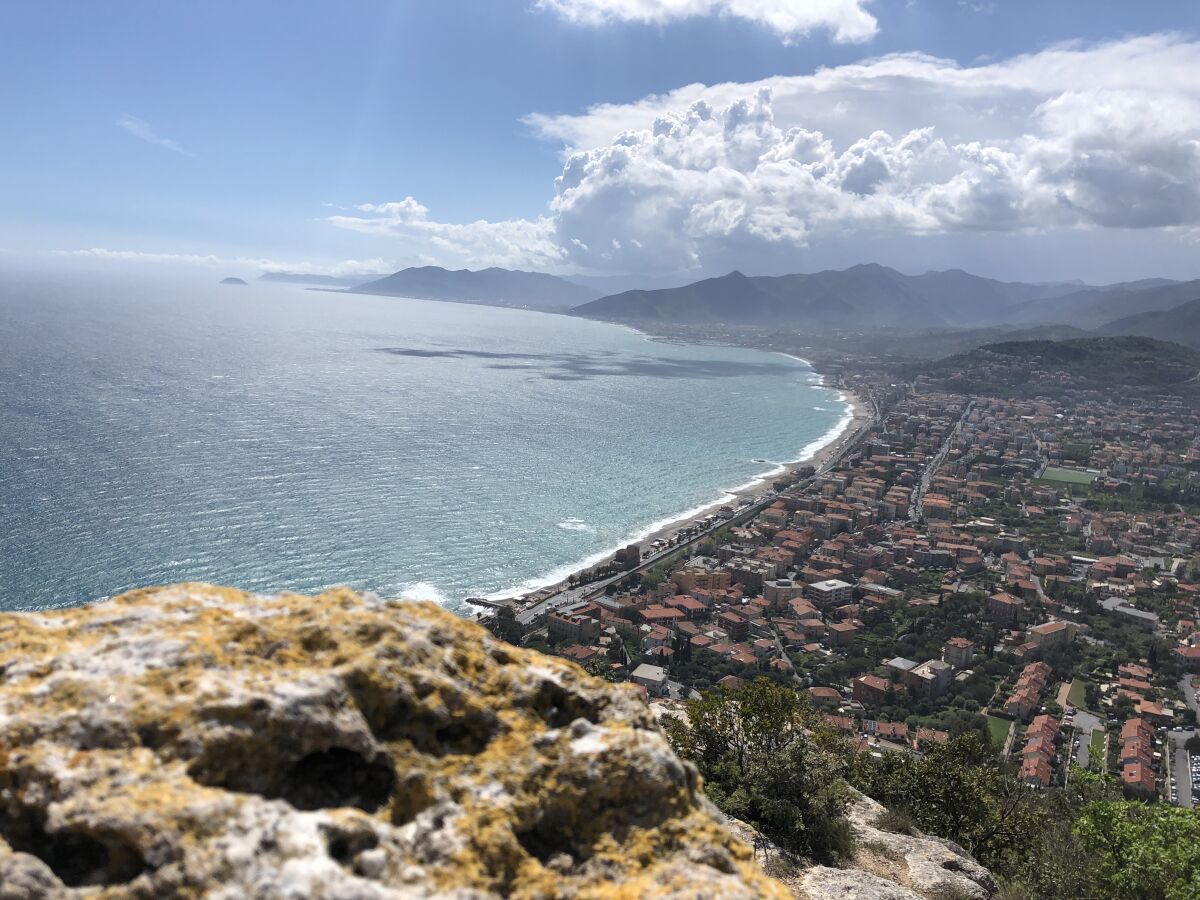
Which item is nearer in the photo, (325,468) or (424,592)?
(424,592)

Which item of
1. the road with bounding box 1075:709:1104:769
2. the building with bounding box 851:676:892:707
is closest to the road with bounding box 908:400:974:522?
the road with bounding box 1075:709:1104:769

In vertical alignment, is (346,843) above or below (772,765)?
above

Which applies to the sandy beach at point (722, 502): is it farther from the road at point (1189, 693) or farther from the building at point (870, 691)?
the road at point (1189, 693)

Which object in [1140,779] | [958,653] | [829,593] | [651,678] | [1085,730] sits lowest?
[1085,730]

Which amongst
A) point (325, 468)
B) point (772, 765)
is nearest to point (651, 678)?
point (772, 765)

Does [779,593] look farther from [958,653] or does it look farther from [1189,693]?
[1189,693]

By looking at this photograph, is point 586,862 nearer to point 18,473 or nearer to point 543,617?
point 543,617

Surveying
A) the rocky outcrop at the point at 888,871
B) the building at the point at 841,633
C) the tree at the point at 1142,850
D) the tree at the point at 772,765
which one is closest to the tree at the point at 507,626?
the building at the point at 841,633
